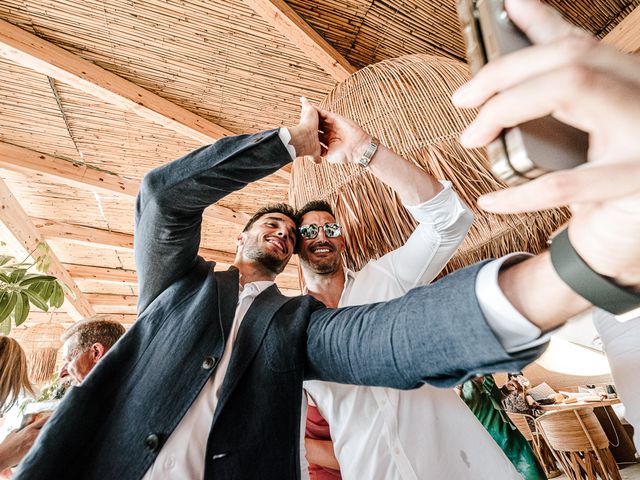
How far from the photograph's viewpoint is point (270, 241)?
1.07m

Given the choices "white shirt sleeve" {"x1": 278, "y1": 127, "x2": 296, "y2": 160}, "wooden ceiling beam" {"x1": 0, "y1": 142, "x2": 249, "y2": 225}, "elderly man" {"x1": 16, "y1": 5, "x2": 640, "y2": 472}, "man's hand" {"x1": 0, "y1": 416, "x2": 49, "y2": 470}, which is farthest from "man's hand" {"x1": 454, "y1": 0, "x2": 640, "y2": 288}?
"wooden ceiling beam" {"x1": 0, "y1": 142, "x2": 249, "y2": 225}

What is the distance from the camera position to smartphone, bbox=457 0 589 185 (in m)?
0.20

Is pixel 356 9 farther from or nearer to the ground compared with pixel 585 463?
farther from the ground

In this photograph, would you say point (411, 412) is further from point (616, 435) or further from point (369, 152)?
point (616, 435)

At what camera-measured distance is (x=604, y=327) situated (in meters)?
0.88

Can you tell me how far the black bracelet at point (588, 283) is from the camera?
0.24 m

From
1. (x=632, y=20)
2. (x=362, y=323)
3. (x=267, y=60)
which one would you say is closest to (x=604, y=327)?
(x=362, y=323)

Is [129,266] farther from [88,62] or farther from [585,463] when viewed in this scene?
[585,463]

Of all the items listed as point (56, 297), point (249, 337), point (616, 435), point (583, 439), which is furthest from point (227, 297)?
point (616, 435)

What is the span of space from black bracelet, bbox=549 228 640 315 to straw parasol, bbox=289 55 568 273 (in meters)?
0.52

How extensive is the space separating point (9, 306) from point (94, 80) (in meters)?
1.13

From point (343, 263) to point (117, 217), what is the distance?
2422 millimetres

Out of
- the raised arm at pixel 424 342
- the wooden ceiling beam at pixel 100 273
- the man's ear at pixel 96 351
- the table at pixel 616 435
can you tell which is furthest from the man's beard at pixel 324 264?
the table at pixel 616 435

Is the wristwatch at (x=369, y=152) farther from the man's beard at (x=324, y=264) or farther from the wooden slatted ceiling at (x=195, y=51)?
the wooden slatted ceiling at (x=195, y=51)
